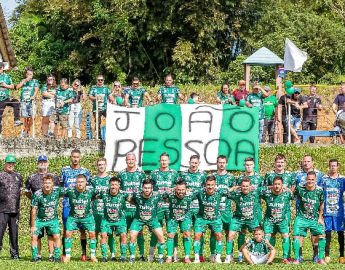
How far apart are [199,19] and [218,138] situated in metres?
16.4

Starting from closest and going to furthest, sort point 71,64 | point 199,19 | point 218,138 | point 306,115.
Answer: point 218,138 → point 306,115 → point 199,19 → point 71,64

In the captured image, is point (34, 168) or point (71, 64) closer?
point (34, 168)

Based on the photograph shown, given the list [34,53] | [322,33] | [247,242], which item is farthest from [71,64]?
[247,242]

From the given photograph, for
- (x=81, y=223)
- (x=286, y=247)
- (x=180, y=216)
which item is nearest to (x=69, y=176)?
(x=81, y=223)

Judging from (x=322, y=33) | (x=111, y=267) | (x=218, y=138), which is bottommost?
(x=111, y=267)

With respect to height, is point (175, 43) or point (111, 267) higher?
point (175, 43)

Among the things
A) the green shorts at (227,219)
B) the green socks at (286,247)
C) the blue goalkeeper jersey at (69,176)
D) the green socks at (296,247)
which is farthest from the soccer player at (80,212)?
the green socks at (296,247)

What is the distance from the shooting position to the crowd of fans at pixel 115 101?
30.5m

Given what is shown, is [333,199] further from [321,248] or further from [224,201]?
[224,201]

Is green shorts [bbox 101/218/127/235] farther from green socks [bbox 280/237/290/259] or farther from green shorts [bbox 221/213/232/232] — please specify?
green socks [bbox 280/237/290/259]

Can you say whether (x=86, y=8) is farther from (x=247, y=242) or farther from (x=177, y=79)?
(x=247, y=242)

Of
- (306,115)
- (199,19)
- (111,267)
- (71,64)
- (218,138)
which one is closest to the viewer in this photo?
(111,267)

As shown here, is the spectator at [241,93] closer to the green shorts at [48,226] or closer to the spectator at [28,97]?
the spectator at [28,97]

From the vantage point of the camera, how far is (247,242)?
80.5 ft
